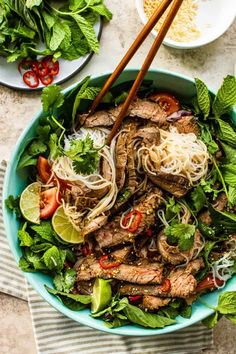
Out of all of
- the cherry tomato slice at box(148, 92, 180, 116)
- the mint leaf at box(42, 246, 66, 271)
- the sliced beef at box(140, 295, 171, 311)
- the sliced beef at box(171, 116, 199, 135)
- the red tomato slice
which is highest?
the cherry tomato slice at box(148, 92, 180, 116)

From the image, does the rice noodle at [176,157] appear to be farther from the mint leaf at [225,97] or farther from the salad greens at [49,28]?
the salad greens at [49,28]

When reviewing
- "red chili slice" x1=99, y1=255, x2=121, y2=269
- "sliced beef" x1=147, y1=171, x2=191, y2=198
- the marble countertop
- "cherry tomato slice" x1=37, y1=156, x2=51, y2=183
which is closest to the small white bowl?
the marble countertop

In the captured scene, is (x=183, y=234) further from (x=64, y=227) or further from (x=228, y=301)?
(x=64, y=227)

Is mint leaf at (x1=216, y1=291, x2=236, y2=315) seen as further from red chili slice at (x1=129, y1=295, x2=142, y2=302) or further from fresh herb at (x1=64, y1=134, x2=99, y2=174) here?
fresh herb at (x1=64, y1=134, x2=99, y2=174)

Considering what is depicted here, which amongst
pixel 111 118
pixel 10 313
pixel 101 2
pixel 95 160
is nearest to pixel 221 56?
pixel 101 2

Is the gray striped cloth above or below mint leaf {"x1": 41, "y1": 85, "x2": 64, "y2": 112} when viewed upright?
below

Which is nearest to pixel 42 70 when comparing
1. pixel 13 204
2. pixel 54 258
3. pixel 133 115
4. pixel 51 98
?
pixel 51 98

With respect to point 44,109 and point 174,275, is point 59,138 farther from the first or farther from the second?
point 174,275
